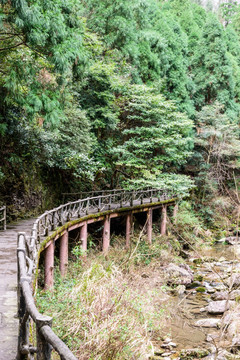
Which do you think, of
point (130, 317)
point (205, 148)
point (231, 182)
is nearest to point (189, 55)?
point (205, 148)

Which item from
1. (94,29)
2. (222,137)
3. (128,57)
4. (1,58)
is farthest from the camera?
(222,137)

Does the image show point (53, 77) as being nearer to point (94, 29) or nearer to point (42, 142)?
point (42, 142)

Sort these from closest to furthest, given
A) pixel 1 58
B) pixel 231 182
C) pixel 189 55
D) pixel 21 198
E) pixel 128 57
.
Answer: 1. pixel 1 58
2. pixel 21 198
3. pixel 128 57
4. pixel 231 182
5. pixel 189 55

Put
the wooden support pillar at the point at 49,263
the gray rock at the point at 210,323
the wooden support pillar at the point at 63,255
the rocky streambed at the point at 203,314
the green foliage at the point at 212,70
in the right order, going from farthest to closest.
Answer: the green foliage at the point at 212,70 < the wooden support pillar at the point at 63,255 < the gray rock at the point at 210,323 < the wooden support pillar at the point at 49,263 < the rocky streambed at the point at 203,314

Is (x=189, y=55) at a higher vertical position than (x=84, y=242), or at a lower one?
higher

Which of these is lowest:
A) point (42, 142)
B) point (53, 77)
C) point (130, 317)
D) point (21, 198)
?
point (130, 317)

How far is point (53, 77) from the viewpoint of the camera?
35.7ft

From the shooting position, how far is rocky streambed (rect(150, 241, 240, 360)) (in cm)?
808

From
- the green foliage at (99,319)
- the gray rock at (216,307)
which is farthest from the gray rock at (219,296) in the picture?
the green foliage at (99,319)

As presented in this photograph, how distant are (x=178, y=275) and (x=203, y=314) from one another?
3.64 meters

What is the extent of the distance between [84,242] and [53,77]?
20.7 feet

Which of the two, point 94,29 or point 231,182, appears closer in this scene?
point 94,29

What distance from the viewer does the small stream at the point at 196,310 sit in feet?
28.6

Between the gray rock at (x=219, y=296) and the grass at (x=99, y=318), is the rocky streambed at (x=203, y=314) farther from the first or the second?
the grass at (x=99, y=318)
